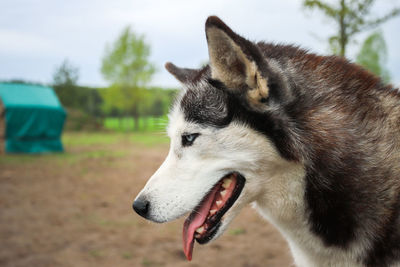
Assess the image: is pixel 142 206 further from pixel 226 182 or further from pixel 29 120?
pixel 29 120

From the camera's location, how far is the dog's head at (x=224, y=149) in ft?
6.53

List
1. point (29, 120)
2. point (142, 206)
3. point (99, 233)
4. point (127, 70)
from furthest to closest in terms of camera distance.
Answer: point (127, 70) < point (29, 120) < point (99, 233) < point (142, 206)

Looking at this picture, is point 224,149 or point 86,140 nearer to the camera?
point 224,149

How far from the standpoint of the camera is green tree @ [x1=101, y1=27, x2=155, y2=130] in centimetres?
3331

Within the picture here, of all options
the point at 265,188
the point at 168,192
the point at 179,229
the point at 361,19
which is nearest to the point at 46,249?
the point at 179,229

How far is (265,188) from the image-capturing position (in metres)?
2.09

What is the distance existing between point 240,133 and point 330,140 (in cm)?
51

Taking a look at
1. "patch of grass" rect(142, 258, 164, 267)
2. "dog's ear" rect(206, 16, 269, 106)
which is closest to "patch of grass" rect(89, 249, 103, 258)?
"patch of grass" rect(142, 258, 164, 267)

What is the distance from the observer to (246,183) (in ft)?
6.75

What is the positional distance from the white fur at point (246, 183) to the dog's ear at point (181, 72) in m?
0.66

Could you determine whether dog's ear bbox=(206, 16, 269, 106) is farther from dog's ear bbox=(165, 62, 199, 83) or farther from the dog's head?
dog's ear bbox=(165, 62, 199, 83)

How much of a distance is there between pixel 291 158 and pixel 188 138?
0.62 metres

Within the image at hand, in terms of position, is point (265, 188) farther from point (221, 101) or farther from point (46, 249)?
point (46, 249)

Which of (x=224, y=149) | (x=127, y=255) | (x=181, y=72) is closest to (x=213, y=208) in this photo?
(x=224, y=149)
